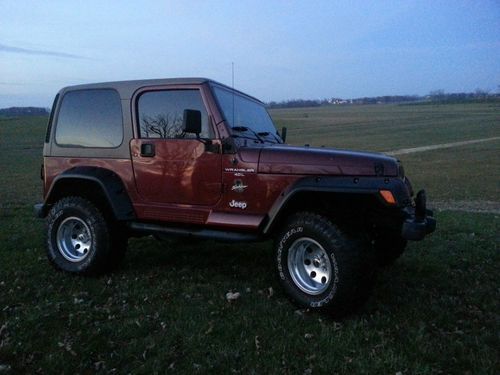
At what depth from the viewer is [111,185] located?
532 centimetres

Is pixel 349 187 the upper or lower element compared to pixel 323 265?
upper

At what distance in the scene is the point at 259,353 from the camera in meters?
3.67

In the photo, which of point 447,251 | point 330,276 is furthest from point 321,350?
point 447,251

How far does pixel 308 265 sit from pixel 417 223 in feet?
3.52

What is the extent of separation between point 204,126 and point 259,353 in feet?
7.63

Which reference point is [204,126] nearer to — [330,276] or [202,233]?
[202,233]

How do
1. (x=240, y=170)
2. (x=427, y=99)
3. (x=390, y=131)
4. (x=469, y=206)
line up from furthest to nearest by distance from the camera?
(x=427, y=99), (x=390, y=131), (x=469, y=206), (x=240, y=170)

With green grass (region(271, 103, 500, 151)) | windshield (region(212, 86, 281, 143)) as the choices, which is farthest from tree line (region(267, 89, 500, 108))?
windshield (region(212, 86, 281, 143))

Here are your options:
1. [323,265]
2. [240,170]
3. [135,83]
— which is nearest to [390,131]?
[135,83]

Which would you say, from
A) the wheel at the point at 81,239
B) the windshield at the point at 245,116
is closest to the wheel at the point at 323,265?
the windshield at the point at 245,116

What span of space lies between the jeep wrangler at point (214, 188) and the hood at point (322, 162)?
10 millimetres

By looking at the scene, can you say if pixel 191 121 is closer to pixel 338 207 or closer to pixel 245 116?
pixel 245 116

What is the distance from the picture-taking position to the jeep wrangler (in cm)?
429

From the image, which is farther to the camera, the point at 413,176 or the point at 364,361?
the point at 413,176
